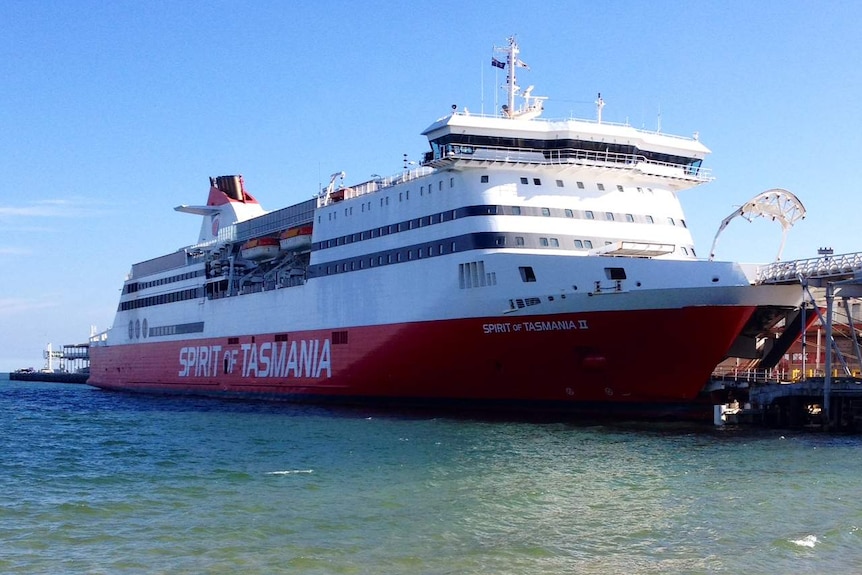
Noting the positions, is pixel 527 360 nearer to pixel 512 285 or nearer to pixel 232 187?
pixel 512 285

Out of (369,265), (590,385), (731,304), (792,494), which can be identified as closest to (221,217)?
(369,265)

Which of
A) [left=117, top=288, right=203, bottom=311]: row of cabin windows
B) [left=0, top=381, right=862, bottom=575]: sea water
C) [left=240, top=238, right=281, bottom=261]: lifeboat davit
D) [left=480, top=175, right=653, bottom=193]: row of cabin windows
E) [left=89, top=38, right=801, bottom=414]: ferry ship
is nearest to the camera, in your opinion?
[left=0, top=381, right=862, bottom=575]: sea water

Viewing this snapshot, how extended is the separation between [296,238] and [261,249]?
393 cm

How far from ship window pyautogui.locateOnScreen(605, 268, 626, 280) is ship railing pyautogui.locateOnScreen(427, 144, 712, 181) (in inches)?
202

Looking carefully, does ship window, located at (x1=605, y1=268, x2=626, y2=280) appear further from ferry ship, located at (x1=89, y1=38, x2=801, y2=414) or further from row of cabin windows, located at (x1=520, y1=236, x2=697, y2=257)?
row of cabin windows, located at (x1=520, y1=236, x2=697, y2=257)

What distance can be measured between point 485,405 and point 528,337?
3.23 m

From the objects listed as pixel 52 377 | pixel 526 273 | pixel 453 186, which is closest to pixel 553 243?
pixel 526 273

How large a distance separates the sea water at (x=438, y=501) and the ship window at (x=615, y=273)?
4.51 meters

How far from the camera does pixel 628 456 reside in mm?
21750

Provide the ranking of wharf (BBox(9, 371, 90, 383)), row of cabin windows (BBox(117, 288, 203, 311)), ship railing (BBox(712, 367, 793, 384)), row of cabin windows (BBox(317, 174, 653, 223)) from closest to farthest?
ship railing (BBox(712, 367, 793, 384)), row of cabin windows (BBox(317, 174, 653, 223)), row of cabin windows (BBox(117, 288, 203, 311)), wharf (BBox(9, 371, 90, 383))

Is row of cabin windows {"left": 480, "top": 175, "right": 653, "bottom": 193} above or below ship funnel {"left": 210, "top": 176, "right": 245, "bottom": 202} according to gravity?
below

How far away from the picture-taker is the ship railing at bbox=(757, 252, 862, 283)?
25953 millimetres

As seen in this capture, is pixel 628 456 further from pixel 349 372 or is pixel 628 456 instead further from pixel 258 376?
pixel 258 376

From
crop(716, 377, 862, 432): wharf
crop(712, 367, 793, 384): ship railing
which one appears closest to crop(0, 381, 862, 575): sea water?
crop(716, 377, 862, 432): wharf
